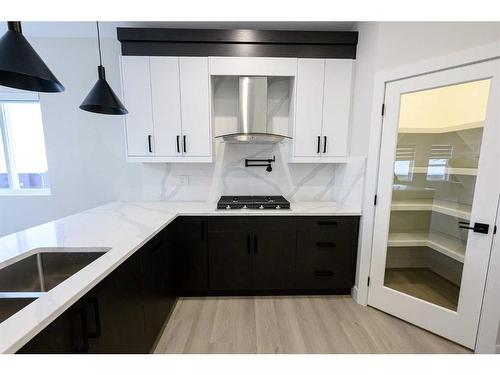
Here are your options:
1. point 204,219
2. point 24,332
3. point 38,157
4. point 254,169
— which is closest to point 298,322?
point 204,219

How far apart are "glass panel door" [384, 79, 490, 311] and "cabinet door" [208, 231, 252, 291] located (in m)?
1.33

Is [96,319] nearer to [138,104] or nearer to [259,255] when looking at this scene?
[259,255]

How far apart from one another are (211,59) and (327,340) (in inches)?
107

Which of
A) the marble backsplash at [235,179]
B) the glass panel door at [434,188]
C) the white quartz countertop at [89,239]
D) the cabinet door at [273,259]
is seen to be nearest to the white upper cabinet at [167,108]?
the marble backsplash at [235,179]

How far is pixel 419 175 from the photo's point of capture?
179cm

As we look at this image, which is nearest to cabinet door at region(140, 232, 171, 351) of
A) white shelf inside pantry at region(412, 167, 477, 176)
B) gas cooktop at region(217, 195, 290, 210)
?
gas cooktop at region(217, 195, 290, 210)

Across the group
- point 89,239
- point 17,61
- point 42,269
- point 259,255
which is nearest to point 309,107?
point 259,255

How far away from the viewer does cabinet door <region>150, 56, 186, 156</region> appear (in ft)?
6.72

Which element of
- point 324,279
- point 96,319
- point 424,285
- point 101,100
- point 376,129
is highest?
point 101,100

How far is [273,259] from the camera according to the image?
2080 millimetres

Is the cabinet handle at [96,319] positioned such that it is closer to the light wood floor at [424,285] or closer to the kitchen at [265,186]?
the kitchen at [265,186]

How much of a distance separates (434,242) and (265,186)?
1690mm

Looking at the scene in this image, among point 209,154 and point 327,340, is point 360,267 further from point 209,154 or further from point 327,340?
point 209,154

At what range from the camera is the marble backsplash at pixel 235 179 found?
2502 mm
